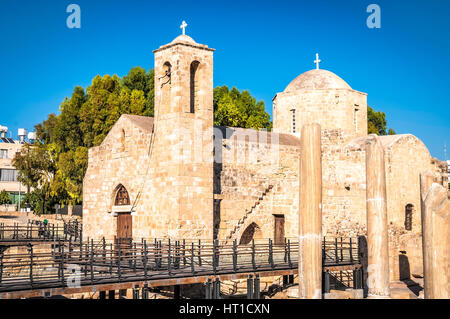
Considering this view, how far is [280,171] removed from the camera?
2509cm

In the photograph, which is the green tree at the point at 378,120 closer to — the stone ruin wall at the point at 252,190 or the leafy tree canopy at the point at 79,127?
the leafy tree canopy at the point at 79,127

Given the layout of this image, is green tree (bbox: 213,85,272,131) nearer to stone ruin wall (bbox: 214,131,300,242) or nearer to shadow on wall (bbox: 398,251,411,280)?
stone ruin wall (bbox: 214,131,300,242)

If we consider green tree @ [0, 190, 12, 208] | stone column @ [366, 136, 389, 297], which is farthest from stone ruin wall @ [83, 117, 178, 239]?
green tree @ [0, 190, 12, 208]

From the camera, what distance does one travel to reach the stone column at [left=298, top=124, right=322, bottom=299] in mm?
11859

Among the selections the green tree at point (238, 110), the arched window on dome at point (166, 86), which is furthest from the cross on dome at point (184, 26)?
the green tree at point (238, 110)

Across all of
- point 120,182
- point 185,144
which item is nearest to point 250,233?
point 185,144

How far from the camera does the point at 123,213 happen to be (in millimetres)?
23297

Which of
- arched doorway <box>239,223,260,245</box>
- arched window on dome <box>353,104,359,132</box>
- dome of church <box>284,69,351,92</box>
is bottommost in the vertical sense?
arched doorway <box>239,223,260,245</box>

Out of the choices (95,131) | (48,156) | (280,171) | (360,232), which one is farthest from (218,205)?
(48,156)

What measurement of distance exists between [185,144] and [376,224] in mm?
8204

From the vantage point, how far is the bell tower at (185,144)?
1984cm

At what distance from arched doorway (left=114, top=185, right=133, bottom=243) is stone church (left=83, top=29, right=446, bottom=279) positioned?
0.04 m

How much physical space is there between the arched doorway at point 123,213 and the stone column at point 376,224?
37.0ft
